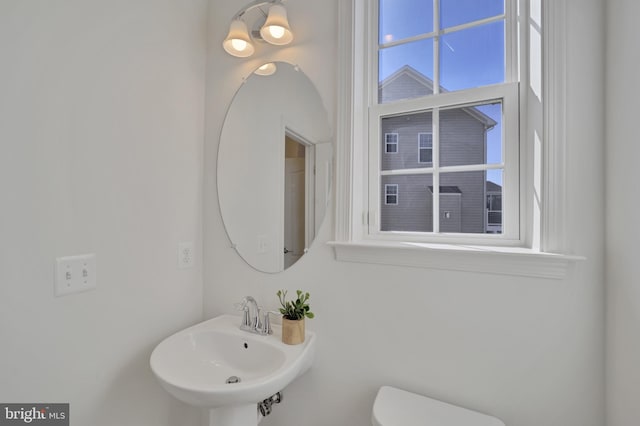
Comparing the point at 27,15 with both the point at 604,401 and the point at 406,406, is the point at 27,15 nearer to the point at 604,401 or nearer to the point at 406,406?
the point at 406,406

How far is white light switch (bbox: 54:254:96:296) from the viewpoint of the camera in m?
0.94

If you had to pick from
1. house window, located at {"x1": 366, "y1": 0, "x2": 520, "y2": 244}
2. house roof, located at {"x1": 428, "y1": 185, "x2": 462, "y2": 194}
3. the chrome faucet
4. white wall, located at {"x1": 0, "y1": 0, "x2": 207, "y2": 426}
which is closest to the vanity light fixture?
white wall, located at {"x1": 0, "y1": 0, "x2": 207, "y2": 426}

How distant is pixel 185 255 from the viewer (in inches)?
55.7

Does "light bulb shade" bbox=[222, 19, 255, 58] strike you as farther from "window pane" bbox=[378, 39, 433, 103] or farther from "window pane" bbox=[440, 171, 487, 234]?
"window pane" bbox=[440, 171, 487, 234]

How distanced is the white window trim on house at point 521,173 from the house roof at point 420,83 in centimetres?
9

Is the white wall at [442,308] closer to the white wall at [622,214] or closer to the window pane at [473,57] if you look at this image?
the white wall at [622,214]

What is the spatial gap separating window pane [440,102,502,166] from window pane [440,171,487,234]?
0.06 meters

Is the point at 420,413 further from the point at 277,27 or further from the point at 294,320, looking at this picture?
the point at 277,27

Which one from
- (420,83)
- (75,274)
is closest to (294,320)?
(75,274)

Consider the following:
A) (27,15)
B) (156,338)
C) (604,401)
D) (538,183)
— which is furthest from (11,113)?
(604,401)

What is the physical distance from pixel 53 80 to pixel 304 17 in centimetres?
98

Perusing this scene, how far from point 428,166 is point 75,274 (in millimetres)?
1348

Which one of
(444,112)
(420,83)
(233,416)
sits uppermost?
(420,83)

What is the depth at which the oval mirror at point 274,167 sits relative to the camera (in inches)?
50.9
